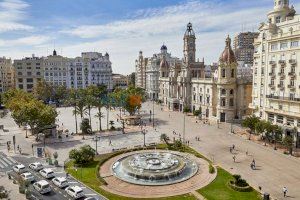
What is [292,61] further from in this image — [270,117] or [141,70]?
[141,70]

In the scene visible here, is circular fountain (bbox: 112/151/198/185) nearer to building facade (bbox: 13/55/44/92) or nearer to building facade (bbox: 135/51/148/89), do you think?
building facade (bbox: 13/55/44/92)

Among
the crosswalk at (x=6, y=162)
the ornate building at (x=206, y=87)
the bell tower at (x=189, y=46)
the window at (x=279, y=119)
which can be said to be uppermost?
the bell tower at (x=189, y=46)

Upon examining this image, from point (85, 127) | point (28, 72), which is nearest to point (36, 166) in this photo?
point (85, 127)

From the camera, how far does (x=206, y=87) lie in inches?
4190

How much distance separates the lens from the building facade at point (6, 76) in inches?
6627

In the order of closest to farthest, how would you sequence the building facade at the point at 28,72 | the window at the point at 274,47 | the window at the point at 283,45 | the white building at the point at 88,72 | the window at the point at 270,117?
the window at the point at 283,45 < the window at the point at 274,47 < the window at the point at 270,117 < the building facade at the point at 28,72 < the white building at the point at 88,72

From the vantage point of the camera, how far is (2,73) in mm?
169250

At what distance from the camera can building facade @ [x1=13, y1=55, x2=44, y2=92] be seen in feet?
529

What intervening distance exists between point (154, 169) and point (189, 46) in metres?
78.7

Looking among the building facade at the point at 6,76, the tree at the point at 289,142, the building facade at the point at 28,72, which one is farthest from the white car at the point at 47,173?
the building facade at the point at 6,76

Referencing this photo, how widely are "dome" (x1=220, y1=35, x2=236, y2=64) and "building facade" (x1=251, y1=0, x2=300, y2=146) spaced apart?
14.0 m

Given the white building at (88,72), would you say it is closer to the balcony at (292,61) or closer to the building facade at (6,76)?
the building facade at (6,76)

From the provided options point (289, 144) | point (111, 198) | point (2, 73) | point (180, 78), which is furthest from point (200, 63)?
point (2, 73)

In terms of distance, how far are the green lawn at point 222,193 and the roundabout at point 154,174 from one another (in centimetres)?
127
